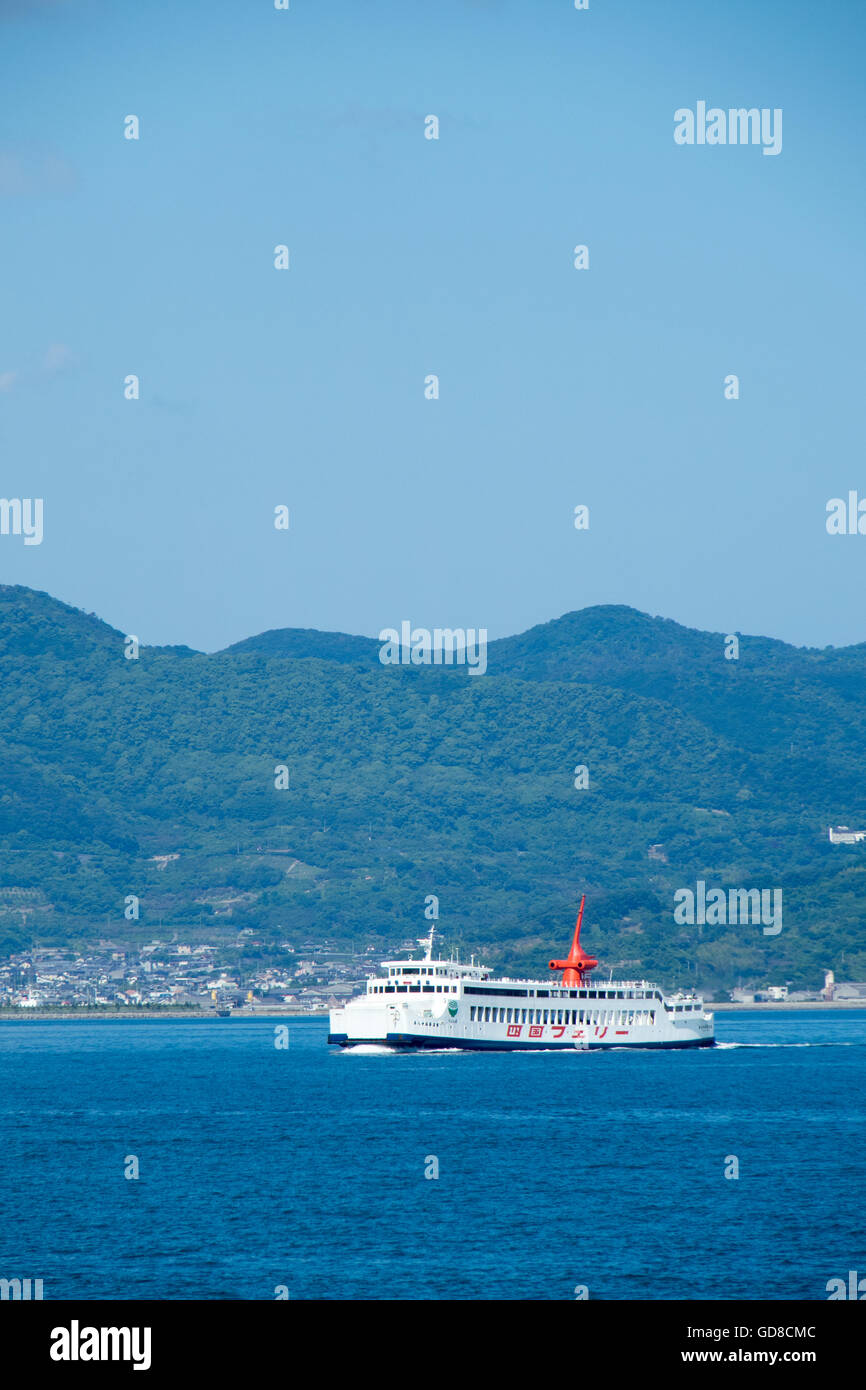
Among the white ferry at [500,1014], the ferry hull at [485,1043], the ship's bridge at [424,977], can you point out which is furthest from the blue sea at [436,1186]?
the ship's bridge at [424,977]

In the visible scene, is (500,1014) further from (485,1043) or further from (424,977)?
(424,977)

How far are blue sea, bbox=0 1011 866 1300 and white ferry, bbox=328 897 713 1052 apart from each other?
59.5ft

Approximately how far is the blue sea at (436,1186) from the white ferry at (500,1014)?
59.5ft

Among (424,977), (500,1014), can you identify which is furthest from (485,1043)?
(424,977)

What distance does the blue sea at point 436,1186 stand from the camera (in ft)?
154

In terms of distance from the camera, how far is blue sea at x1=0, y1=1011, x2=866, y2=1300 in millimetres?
46844

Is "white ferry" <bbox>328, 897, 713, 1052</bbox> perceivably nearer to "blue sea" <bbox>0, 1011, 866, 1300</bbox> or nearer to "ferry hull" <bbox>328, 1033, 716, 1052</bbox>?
"ferry hull" <bbox>328, 1033, 716, 1052</bbox>

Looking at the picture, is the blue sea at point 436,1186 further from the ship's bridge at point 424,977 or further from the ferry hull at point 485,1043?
the ship's bridge at point 424,977

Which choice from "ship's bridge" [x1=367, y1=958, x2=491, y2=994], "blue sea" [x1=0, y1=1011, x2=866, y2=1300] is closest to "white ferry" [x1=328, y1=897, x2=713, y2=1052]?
"ship's bridge" [x1=367, y1=958, x2=491, y2=994]

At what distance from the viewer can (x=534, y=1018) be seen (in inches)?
5586

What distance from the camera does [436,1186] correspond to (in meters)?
62.8

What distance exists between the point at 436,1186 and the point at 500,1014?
77.5 metres
